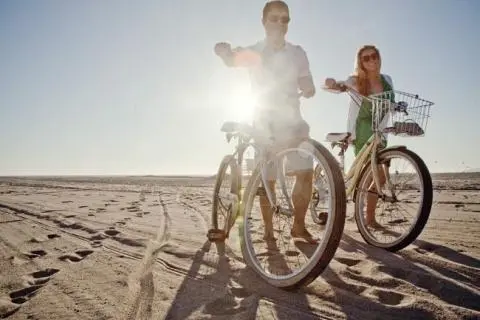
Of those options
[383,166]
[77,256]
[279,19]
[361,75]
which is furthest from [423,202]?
[77,256]

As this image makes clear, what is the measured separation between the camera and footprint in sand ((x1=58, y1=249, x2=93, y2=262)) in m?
3.14

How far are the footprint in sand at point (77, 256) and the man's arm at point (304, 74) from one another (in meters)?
2.66

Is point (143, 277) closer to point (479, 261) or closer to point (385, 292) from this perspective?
point (385, 292)

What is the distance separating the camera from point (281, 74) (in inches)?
134

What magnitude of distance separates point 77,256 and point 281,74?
2707 millimetres

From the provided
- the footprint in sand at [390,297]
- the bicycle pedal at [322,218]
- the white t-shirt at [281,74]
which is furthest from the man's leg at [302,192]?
the bicycle pedal at [322,218]

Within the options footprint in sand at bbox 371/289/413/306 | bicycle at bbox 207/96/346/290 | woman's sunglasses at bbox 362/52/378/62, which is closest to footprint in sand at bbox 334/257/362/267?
bicycle at bbox 207/96/346/290

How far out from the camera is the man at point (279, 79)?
3.23m

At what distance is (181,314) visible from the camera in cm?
189

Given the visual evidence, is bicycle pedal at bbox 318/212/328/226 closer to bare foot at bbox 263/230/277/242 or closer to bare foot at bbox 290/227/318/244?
bare foot at bbox 290/227/318/244

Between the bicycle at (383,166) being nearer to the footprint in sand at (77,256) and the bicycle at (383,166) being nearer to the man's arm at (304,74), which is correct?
the man's arm at (304,74)

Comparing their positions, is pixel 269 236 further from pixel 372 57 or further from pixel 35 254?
pixel 372 57

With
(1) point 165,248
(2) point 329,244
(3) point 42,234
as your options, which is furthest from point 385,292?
(3) point 42,234

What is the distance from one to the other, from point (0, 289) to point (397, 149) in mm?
3640
